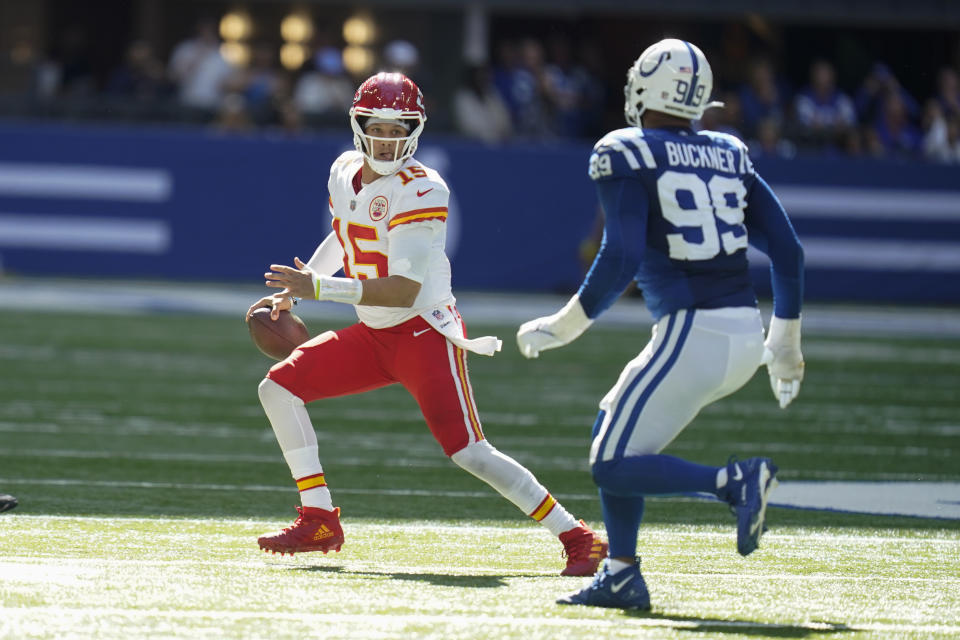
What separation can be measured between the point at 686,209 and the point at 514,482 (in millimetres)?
1114

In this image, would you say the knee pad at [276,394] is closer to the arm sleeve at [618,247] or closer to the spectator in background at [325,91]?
the arm sleeve at [618,247]

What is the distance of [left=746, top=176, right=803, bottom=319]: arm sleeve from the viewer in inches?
183

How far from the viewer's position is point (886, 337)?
527 inches

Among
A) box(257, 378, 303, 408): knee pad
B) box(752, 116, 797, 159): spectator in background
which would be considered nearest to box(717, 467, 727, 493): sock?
box(257, 378, 303, 408): knee pad

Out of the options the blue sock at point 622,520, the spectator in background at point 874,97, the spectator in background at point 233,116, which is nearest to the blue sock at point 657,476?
the blue sock at point 622,520

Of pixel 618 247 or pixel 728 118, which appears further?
pixel 728 118

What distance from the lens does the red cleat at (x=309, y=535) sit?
5078 mm

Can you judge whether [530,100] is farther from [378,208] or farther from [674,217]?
[674,217]

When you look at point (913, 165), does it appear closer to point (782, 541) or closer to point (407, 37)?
point (407, 37)

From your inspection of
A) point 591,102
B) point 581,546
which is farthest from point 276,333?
point 591,102

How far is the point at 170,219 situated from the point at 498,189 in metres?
3.06

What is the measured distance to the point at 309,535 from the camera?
5098 mm

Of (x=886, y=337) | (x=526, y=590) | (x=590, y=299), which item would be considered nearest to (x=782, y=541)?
(x=526, y=590)

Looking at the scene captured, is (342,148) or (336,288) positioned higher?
(336,288)
